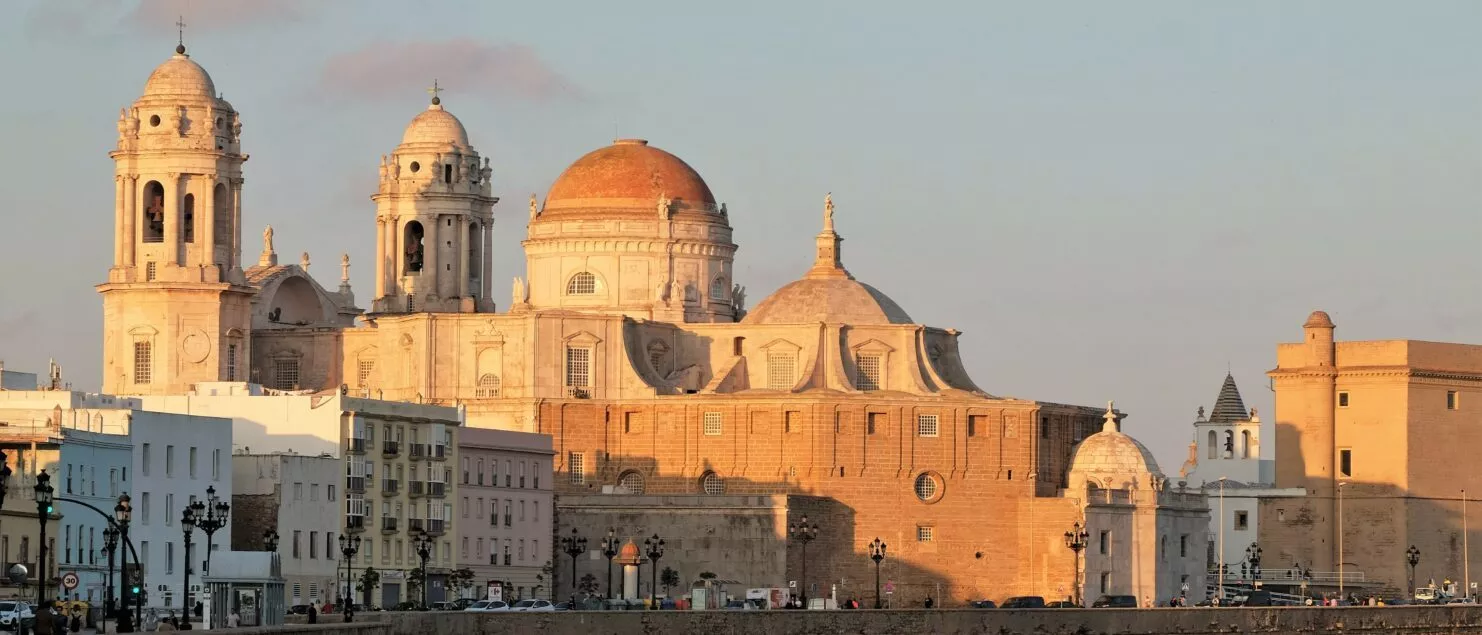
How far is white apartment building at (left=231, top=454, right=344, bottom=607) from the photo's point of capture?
8712cm

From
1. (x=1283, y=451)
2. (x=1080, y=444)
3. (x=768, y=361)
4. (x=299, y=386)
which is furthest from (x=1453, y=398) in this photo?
(x=299, y=386)

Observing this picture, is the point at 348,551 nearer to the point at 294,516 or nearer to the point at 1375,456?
the point at 294,516

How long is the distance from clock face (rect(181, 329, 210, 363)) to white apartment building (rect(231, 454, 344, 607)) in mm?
18637

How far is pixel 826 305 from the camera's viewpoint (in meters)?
118

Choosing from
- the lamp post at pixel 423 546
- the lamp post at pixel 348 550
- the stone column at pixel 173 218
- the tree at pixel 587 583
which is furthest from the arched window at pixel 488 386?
the lamp post at pixel 348 550

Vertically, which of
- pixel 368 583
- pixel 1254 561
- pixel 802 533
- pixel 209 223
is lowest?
pixel 368 583

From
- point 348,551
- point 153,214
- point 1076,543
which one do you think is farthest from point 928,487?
point 348,551

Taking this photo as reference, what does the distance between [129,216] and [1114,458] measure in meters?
34.5

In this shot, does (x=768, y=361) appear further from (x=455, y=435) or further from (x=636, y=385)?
(x=455, y=435)

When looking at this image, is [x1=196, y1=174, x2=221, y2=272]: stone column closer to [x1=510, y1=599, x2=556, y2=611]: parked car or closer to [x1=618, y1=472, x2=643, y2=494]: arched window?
[x1=618, y1=472, x2=643, y2=494]: arched window

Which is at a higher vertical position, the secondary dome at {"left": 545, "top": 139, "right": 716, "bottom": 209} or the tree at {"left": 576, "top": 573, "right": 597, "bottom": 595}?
the secondary dome at {"left": 545, "top": 139, "right": 716, "bottom": 209}

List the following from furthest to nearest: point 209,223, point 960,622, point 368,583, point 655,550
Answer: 1. point 209,223
2. point 655,550
3. point 368,583
4. point 960,622

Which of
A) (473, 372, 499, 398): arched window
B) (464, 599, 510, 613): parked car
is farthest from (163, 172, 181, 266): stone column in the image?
(464, 599, 510, 613): parked car

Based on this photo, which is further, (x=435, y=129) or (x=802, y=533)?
(x=435, y=129)
